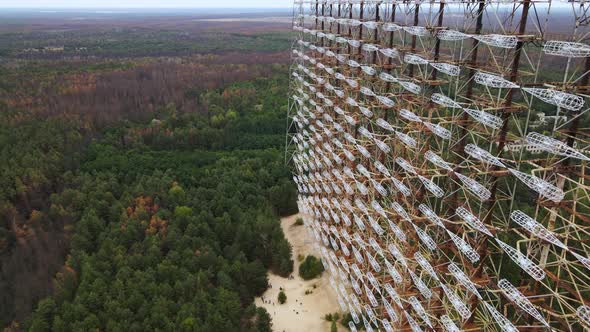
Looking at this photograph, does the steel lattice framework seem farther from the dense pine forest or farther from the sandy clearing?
the dense pine forest

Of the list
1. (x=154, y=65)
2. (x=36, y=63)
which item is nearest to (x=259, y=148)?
(x=154, y=65)

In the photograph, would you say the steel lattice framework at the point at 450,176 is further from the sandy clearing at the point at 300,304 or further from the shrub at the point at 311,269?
the sandy clearing at the point at 300,304

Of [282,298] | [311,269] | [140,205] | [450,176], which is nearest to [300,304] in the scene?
[282,298]

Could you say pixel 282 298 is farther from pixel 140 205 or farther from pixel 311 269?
pixel 140 205

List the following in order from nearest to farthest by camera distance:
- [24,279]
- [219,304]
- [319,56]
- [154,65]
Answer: [219,304] → [24,279] → [319,56] → [154,65]

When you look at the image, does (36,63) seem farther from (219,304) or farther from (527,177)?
(527,177)
